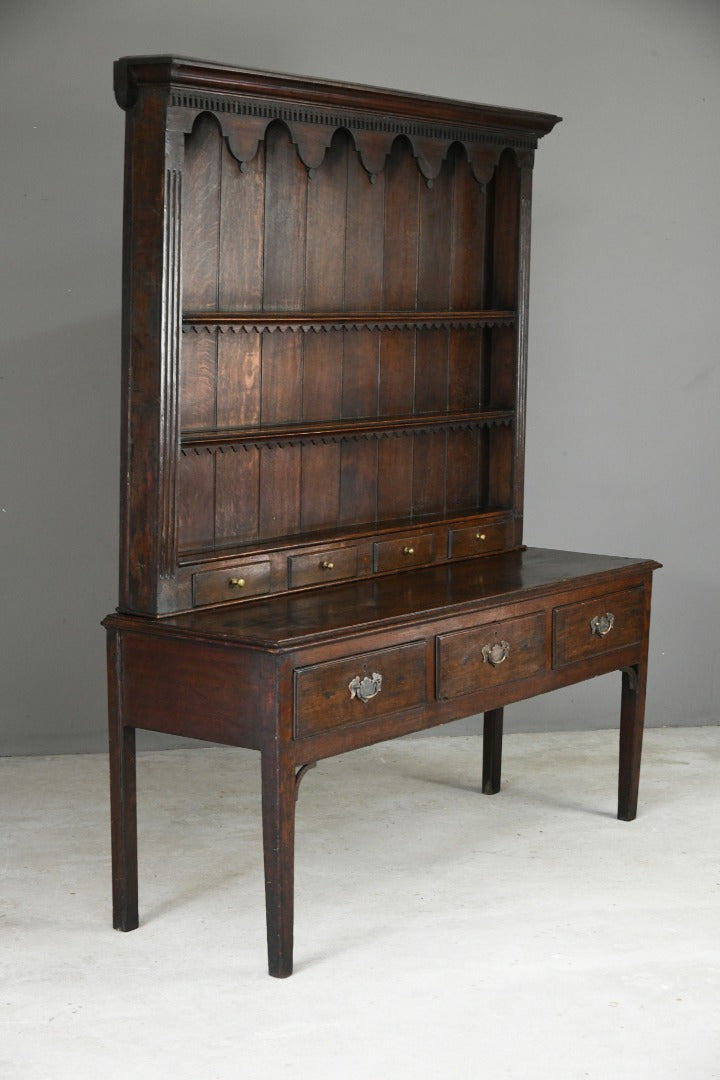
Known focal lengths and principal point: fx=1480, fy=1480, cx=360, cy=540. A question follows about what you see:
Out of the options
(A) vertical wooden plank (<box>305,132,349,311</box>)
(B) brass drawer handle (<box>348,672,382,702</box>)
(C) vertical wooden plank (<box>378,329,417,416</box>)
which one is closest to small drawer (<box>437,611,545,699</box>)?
(B) brass drawer handle (<box>348,672,382,702</box>)

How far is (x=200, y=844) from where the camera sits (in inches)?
184

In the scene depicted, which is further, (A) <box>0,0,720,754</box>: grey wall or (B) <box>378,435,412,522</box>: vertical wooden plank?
(A) <box>0,0,720,754</box>: grey wall

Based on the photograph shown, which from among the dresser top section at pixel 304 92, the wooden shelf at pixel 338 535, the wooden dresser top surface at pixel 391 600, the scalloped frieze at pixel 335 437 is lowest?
the wooden dresser top surface at pixel 391 600

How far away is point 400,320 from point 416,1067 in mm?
2293

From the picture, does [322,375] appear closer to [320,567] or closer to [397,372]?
[397,372]

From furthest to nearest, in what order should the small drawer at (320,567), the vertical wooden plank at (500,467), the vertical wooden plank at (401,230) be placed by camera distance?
the vertical wooden plank at (500,467)
the vertical wooden plank at (401,230)
the small drawer at (320,567)

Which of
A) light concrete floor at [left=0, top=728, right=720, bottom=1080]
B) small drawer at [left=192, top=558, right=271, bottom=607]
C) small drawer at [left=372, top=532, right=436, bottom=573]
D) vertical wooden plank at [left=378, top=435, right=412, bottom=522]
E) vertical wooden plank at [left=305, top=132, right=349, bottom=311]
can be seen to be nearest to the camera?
light concrete floor at [left=0, top=728, right=720, bottom=1080]

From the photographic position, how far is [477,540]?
5.02 meters

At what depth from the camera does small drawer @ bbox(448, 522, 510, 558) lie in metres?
4.92

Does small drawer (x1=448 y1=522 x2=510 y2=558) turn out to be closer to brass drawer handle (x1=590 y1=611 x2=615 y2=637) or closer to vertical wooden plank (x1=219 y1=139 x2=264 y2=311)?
brass drawer handle (x1=590 y1=611 x2=615 y2=637)

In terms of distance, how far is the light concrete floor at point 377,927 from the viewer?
3.32 meters

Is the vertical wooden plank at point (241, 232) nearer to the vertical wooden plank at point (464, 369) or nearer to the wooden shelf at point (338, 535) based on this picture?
the wooden shelf at point (338, 535)

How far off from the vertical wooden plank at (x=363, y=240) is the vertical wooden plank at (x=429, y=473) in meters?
0.52

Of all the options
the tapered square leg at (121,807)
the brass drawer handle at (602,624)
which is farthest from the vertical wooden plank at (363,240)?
the tapered square leg at (121,807)
